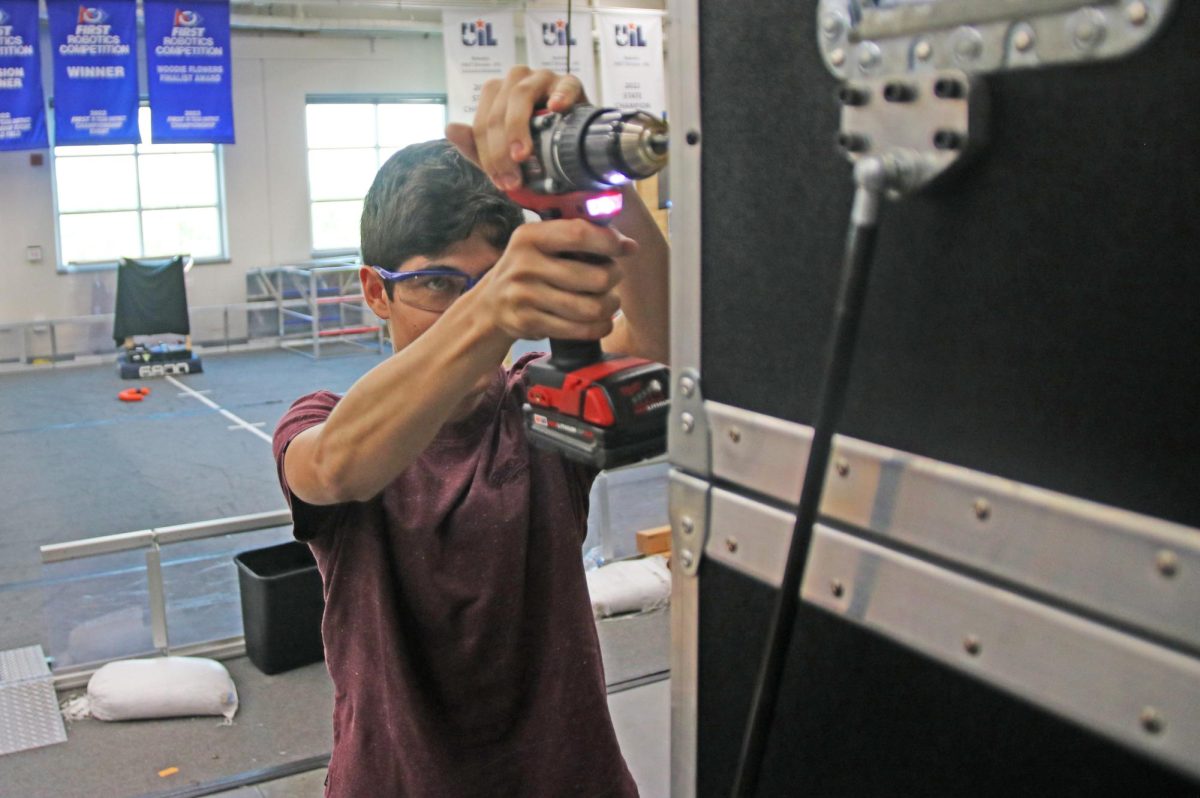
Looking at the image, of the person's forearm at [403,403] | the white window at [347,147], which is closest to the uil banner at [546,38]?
the white window at [347,147]

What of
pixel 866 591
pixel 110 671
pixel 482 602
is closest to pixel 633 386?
pixel 866 591

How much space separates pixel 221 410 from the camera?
33.2 ft

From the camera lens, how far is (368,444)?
1310 millimetres

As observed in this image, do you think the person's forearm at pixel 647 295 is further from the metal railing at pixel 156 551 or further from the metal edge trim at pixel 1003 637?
the metal railing at pixel 156 551

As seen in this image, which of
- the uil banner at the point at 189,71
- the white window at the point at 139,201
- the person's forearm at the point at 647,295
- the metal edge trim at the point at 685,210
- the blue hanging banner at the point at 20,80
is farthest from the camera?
the white window at the point at 139,201

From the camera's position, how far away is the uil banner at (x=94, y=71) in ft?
34.4

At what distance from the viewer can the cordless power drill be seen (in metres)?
1.00

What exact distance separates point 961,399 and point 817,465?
98 millimetres

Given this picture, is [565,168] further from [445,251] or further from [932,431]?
[445,251]

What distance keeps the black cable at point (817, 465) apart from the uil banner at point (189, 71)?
36.9 ft

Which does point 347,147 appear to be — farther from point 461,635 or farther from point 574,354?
point 574,354

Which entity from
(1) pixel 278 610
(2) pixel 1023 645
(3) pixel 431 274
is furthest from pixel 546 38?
(2) pixel 1023 645

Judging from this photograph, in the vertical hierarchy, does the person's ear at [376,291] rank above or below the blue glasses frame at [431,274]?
below

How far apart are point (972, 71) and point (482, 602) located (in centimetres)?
108
